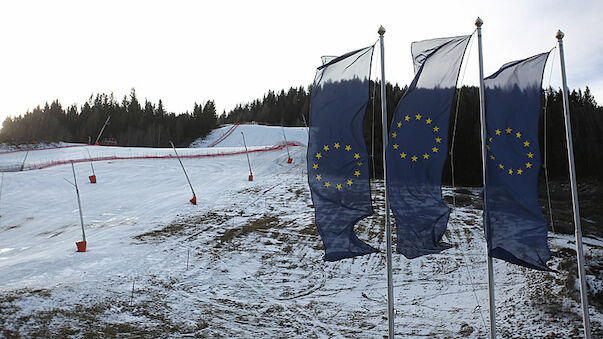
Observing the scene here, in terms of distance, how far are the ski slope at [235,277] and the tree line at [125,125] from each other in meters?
61.5

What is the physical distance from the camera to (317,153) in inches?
347

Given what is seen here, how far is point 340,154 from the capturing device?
8.66 metres

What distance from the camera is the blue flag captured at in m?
8.18

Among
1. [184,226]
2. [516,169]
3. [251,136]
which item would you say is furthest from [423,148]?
[251,136]

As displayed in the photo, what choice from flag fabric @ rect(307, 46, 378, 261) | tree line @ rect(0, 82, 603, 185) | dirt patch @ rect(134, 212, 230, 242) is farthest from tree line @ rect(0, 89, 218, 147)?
flag fabric @ rect(307, 46, 378, 261)

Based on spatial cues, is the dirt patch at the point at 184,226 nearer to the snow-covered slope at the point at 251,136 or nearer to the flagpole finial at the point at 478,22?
the flagpole finial at the point at 478,22


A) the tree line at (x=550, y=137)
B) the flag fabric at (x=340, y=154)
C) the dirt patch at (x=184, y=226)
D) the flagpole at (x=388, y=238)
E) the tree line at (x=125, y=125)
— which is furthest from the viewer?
the tree line at (x=125, y=125)

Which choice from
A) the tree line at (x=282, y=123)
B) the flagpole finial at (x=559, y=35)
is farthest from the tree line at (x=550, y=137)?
the flagpole finial at (x=559, y=35)

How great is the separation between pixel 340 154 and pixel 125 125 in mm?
94950

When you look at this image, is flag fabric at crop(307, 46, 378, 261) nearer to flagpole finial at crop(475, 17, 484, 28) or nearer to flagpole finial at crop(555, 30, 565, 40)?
flagpole finial at crop(475, 17, 484, 28)

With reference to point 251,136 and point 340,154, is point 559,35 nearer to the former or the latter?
point 340,154

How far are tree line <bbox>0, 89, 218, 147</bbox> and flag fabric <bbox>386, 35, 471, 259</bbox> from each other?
271 feet

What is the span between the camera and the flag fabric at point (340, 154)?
8.44 metres

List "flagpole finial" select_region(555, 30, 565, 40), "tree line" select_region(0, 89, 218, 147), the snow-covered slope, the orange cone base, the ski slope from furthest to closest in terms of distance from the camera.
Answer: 1. "tree line" select_region(0, 89, 218, 147)
2. the snow-covered slope
3. the orange cone base
4. the ski slope
5. "flagpole finial" select_region(555, 30, 565, 40)
